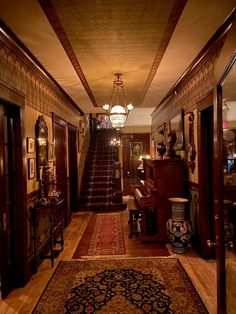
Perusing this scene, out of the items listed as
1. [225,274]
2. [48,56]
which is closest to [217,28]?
[48,56]

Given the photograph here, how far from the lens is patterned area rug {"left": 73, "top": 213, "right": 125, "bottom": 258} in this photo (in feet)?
13.2

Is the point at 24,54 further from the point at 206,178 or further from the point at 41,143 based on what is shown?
the point at 206,178

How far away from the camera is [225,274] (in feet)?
4.91

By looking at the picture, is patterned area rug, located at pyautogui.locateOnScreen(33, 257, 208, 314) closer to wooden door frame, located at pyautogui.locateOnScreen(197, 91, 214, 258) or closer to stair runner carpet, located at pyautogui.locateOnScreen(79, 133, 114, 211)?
wooden door frame, located at pyautogui.locateOnScreen(197, 91, 214, 258)

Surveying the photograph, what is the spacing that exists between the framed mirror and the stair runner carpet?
3500mm

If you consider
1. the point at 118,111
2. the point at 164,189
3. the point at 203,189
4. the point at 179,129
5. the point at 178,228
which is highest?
the point at 118,111

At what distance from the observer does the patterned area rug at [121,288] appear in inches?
97.0

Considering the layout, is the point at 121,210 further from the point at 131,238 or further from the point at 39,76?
the point at 39,76

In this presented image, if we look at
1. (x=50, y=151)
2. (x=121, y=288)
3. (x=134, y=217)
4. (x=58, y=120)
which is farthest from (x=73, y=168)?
(x=121, y=288)

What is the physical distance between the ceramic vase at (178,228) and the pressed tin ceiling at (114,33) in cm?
221

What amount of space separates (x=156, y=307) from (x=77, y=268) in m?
1.33

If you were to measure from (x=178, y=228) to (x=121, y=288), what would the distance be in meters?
1.45

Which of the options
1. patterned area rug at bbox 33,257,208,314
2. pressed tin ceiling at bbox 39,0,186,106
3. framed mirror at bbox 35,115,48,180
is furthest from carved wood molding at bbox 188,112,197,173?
framed mirror at bbox 35,115,48,180

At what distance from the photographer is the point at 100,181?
323 inches
